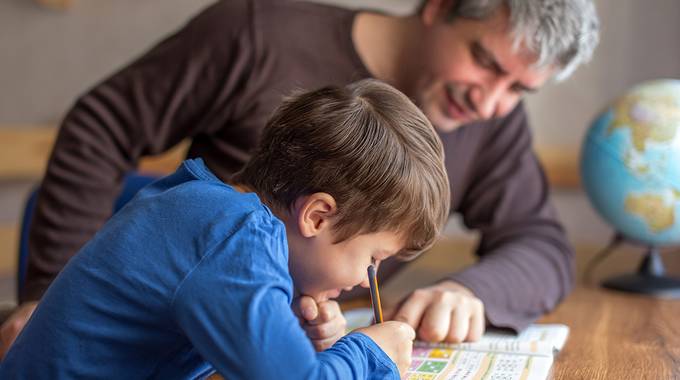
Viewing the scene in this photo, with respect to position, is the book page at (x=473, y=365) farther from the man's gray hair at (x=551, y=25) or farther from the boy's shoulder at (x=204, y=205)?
the man's gray hair at (x=551, y=25)

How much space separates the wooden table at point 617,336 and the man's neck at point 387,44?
20.1 inches

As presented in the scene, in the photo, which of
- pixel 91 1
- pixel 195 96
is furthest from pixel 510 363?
pixel 91 1

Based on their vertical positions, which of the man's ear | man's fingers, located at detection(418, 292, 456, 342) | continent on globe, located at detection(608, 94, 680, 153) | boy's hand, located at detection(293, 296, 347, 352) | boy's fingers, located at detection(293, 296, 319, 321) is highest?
the man's ear

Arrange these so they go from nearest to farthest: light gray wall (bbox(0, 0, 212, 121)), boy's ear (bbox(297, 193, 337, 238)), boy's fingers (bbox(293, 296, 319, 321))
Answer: boy's ear (bbox(297, 193, 337, 238))
boy's fingers (bbox(293, 296, 319, 321))
light gray wall (bbox(0, 0, 212, 121))

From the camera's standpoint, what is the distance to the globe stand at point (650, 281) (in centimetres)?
172

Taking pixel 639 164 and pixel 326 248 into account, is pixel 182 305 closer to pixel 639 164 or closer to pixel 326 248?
pixel 326 248

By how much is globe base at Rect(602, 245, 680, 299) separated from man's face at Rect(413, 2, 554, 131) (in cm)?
52

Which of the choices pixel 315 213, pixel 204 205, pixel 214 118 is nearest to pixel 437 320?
pixel 315 213

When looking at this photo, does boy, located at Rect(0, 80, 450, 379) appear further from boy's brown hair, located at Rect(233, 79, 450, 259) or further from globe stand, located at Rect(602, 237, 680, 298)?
globe stand, located at Rect(602, 237, 680, 298)

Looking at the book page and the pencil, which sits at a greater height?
the pencil

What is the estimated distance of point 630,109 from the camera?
1694mm

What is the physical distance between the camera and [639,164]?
65.0 inches

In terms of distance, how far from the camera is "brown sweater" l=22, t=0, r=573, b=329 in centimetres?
138

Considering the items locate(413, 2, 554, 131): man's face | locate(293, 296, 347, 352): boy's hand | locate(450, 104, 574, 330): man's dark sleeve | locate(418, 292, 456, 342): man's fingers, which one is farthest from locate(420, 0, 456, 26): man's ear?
locate(293, 296, 347, 352): boy's hand
